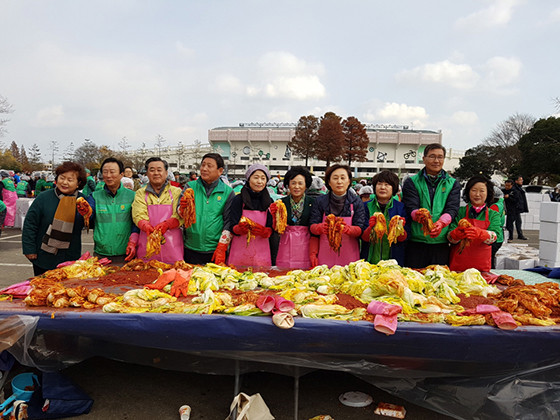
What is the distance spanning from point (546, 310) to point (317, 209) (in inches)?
Result: 82.7

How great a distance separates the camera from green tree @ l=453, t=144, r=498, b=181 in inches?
1350

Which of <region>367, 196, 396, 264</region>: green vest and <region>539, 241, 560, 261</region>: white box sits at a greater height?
<region>367, 196, 396, 264</region>: green vest

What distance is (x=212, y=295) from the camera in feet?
8.96

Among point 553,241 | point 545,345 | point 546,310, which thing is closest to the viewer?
point 545,345

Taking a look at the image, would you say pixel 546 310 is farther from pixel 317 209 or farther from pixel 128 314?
pixel 128 314

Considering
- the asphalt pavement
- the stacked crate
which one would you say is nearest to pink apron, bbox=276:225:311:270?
the asphalt pavement

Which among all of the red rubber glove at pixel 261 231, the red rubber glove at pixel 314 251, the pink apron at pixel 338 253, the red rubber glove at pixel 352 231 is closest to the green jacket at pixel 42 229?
the red rubber glove at pixel 261 231

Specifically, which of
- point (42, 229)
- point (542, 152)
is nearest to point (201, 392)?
point (42, 229)

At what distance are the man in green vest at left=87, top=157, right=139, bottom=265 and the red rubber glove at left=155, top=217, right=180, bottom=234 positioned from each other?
1.23ft

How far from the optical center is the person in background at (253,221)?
3.81m

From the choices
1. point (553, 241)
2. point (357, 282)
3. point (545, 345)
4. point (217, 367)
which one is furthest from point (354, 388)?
point (553, 241)

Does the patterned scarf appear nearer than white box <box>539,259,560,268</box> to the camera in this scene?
Yes

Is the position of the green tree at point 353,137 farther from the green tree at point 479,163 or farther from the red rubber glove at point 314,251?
the red rubber glove at point 314,251

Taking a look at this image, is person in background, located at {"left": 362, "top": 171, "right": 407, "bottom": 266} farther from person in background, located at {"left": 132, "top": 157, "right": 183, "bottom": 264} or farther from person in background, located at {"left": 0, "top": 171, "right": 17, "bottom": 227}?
person in background, located at {"left": 0, "top": 171, "right": 17, "bottom": 227}
